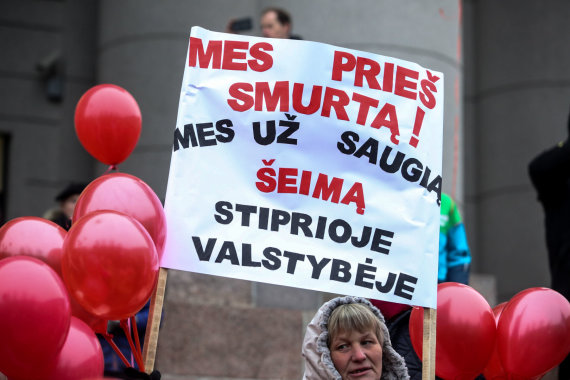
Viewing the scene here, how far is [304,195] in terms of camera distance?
15.6 ft

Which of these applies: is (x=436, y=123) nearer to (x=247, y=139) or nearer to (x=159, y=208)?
(x=247, y=139)

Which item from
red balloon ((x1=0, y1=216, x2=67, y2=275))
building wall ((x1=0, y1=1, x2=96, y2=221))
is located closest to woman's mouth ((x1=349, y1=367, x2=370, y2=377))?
red balloon ((x1=0, y1=216, x2=67, y2=275))

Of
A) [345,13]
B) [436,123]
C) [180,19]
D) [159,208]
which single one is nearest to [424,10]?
[345,13]

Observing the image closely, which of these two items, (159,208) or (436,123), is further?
(436,123)

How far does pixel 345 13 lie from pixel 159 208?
17.9 ft

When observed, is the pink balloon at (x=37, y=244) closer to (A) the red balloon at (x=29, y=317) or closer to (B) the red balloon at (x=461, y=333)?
(A) the red balloon at (x=29, y=317)

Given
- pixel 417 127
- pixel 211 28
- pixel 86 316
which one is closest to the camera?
pixel 86 316

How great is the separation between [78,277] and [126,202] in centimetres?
52

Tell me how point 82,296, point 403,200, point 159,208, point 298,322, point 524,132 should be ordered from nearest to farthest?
1. point 82,296
2. point 159,208
3. point 403,200
4. point 298,322
5. point 524,132

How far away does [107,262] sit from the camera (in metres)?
4.05

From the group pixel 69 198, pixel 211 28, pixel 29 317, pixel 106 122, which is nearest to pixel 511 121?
pixel 211 28

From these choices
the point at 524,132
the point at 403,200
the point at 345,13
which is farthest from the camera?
the point at 524,132

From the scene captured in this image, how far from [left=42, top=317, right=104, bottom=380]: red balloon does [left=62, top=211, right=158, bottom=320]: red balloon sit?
86 mm

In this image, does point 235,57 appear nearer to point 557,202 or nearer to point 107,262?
point 107,262
